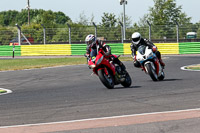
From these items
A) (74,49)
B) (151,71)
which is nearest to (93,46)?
(151,71)

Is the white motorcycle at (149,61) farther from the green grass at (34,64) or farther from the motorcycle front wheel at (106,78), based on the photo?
the green grass at (34,64)

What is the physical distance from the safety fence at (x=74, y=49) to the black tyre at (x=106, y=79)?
21374 millimetres

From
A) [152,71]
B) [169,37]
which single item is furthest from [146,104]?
[169,37]

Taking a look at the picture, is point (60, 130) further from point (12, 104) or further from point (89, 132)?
point (12, 104)

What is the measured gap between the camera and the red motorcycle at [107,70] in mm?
11664

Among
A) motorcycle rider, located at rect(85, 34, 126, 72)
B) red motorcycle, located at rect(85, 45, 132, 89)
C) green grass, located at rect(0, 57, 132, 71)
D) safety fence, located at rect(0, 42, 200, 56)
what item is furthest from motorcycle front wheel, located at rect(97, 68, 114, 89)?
safety fence, located at rect(0, 42, 200, 56)

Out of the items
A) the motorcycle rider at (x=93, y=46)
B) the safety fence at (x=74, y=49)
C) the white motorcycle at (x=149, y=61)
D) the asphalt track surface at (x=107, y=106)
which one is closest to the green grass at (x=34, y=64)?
the safety fence at (x=74, y=49)

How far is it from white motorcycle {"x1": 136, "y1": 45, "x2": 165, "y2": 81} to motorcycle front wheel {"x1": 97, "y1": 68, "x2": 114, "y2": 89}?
4.64ft

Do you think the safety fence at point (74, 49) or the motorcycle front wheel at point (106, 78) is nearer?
the motorcycle front wheel at point (106, 78)

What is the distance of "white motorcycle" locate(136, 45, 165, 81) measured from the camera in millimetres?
13109

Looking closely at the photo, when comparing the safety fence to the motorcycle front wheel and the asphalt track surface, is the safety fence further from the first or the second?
the asphalt track surface

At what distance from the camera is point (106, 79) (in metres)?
11.9

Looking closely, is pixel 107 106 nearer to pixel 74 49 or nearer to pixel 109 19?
pixel 74 49

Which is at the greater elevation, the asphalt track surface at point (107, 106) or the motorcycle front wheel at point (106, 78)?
the motorcycle front wheel at point (106, 78)
